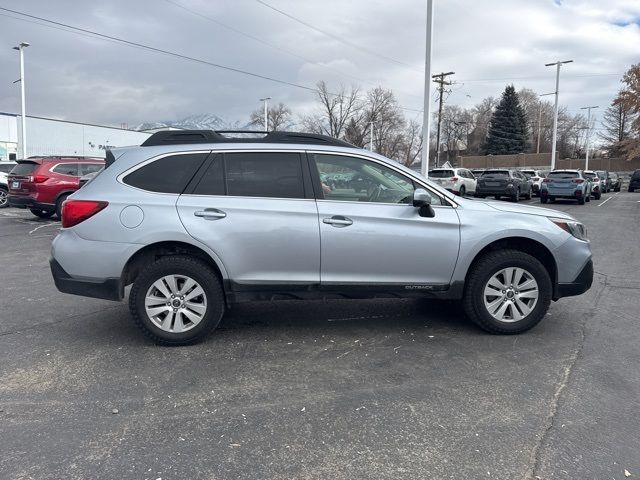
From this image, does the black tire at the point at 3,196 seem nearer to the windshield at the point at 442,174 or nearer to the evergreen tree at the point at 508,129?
the windshield at the point at 442,174

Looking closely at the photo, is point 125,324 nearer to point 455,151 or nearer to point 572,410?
point 572,410

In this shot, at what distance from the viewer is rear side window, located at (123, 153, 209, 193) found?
14.9 ft

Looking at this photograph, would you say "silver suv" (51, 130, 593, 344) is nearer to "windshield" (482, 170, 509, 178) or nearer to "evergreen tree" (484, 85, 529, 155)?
"windshield" (482, 170, 509, 178)

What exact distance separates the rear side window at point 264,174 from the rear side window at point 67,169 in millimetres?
11976

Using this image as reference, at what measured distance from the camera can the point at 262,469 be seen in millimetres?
2770

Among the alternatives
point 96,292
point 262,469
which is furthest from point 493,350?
point 96,292

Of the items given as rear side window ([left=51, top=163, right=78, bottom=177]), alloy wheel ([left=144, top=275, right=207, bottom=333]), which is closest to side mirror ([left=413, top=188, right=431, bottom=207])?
alloy wheel ([left=144, top=275, right=207, bottom=333])

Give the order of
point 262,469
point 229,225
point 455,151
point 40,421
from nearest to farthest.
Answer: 1. point 262,469
2. point 40,421
3. point 229,225
4. point 455,151

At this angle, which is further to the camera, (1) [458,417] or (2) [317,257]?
(2) [317,257]

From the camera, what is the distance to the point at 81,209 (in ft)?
14.6

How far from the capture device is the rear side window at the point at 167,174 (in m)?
4.55

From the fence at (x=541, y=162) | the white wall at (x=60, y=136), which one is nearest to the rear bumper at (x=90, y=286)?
the white wall at (x=60, y=136)

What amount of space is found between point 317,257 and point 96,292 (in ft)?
6.42

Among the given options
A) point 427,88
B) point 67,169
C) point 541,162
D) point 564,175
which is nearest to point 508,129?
point 541,162
